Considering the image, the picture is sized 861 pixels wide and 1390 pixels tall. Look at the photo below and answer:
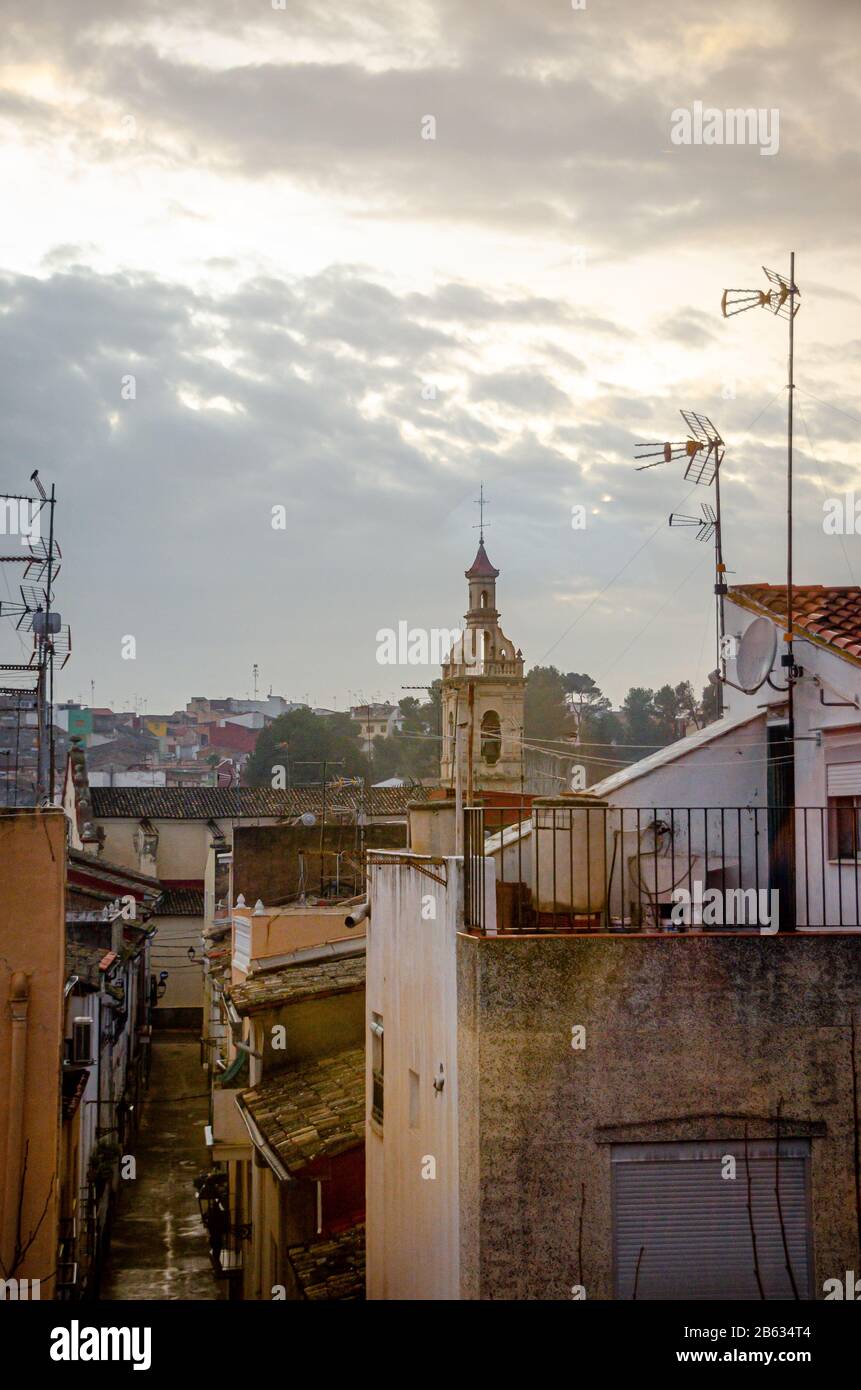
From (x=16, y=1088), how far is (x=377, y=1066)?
3.61 m

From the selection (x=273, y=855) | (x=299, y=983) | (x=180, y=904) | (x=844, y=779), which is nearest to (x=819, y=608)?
(x=844, y=779)

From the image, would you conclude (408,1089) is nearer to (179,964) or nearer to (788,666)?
(788,666)

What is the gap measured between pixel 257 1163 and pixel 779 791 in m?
10.5

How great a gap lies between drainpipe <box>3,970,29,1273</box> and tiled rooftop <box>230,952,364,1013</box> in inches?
269

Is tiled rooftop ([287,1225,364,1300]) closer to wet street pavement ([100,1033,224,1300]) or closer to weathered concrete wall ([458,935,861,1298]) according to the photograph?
weathered concrete wall ([458,935,861,1298])

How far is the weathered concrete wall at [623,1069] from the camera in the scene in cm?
855

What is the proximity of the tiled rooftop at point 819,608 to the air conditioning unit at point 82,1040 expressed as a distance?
11.5 metres

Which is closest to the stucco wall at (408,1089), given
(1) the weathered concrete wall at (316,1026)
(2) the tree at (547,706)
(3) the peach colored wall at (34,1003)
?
(3) the peach colored wall at (34,1003)

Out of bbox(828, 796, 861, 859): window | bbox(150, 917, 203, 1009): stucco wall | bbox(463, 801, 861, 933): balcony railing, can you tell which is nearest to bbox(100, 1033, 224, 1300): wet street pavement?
bbox(150, 917, 203, 1009): stucco wall

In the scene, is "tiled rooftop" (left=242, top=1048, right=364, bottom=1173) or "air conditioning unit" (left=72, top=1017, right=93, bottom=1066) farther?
"air conditioning unit" (left=72, top=1017, right=93, bottom=1066)

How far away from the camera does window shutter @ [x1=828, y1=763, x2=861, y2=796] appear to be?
35.9 feet

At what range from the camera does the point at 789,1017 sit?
888cm
